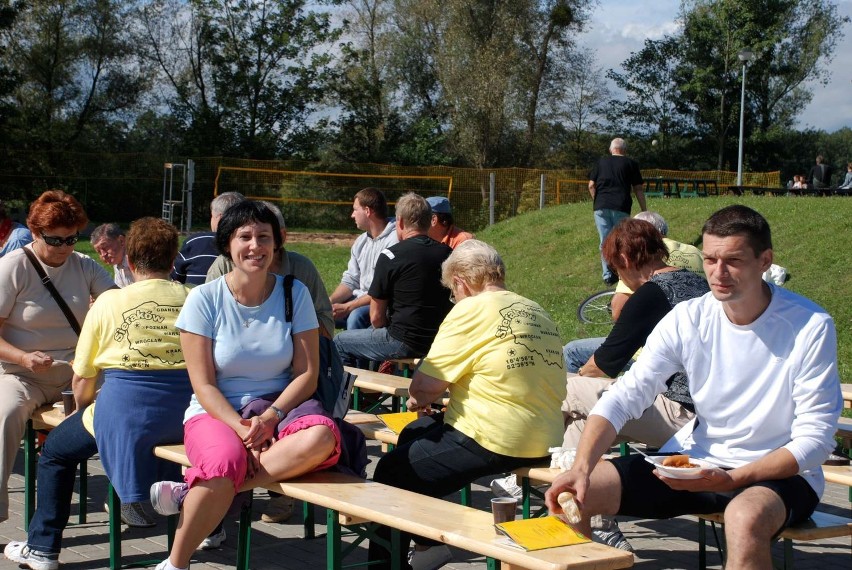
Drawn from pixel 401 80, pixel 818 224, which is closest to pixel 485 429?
pixel 818 224

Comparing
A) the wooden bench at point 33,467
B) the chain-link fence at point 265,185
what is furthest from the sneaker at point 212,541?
the chain-link fence at point 265,185

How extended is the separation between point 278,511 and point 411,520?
2.02 metres

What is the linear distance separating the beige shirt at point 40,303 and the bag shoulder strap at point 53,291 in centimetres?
2

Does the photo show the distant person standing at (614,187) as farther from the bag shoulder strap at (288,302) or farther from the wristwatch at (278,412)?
the wristwatch at (278,412)

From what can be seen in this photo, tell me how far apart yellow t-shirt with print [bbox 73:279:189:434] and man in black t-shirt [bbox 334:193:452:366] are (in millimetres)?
2248

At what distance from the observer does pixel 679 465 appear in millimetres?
3229

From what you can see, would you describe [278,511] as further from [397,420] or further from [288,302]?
[288,302]

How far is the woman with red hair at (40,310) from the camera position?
5.03 m

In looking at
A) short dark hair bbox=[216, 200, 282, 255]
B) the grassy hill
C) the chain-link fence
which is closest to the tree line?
the chain-link fence

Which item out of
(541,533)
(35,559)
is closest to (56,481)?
(35,559)

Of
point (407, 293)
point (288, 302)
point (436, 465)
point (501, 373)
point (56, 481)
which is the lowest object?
point (56, 481)

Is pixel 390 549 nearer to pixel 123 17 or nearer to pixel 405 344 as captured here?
pixel 405 344

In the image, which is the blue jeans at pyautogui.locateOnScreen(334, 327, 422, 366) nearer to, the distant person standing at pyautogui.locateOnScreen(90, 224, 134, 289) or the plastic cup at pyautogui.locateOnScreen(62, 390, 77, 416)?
the distant person standing at pyautogui.locateOnScreen(90, 224, 134, 289)

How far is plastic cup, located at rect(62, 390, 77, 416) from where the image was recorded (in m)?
4.82
